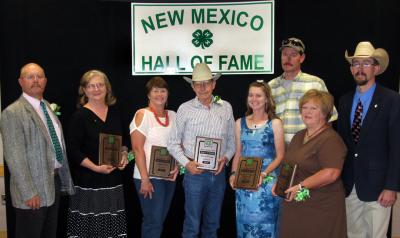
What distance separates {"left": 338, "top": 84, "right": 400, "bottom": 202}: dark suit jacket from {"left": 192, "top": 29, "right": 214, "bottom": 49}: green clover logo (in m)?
1.78

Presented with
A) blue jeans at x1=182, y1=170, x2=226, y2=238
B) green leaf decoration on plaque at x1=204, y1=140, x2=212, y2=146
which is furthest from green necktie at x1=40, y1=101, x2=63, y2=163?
green leaf decoration on plaque at x1=204, y1=140, x2=212, y2=146

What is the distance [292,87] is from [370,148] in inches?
34.1

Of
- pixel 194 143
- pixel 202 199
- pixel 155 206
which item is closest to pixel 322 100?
pixel 194 143

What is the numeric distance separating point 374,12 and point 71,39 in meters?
3.05

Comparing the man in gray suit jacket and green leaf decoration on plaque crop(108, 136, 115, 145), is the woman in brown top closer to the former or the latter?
green leaf decoration on plaque crop(108, 136, 115, 145)

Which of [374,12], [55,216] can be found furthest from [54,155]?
[374,12]

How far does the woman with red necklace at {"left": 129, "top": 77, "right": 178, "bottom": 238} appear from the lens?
148 inches

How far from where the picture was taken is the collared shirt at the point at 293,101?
365 cm

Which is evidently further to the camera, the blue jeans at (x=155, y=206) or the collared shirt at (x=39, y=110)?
the blue jeans at (x=155, y=206)

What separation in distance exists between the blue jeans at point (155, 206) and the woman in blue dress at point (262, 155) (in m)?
0.74

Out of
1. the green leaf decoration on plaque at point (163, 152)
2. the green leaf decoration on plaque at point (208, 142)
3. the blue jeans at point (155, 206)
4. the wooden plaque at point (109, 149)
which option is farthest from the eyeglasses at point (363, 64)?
the wooden plaque at point (109, 149)

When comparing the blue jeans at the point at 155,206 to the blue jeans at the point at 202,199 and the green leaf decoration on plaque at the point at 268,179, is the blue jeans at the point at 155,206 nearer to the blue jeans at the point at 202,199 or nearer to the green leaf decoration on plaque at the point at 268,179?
the blue jeans at the point at 202,199

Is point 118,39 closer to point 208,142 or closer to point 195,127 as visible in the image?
point 195,127

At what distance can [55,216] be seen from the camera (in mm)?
3602
